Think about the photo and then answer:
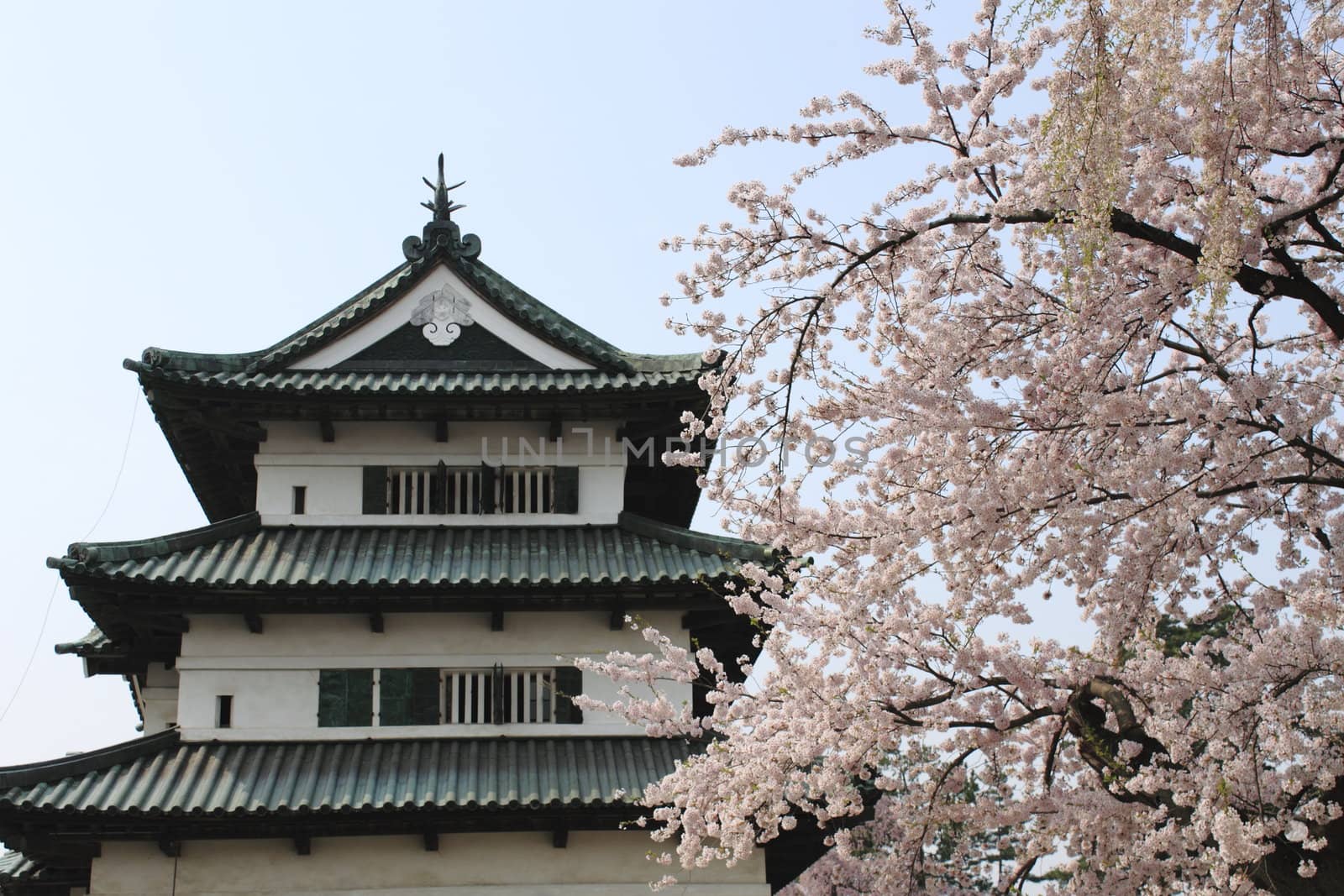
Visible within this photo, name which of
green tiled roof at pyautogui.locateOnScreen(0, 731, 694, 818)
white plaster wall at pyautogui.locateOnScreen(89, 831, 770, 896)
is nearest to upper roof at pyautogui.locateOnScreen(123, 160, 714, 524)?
green tiled roof at pyautogui.locateOnScreen(0, 731, 694, 818)

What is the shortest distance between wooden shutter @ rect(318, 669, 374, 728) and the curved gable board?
3.93 meters

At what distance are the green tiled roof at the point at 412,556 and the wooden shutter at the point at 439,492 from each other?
1.03 ft

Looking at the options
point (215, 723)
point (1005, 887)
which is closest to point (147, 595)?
point (215, 723)

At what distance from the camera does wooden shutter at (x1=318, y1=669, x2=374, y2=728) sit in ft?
50.2

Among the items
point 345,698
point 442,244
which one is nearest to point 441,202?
point 442,244

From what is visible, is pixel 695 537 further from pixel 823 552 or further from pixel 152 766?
pixel 152 766

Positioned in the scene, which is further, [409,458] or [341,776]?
[409,458]

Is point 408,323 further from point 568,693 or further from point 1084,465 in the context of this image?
point 1084,465

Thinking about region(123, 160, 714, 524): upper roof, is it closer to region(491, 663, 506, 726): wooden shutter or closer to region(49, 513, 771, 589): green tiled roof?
region(49, 513, 771, 589): green tiled roof

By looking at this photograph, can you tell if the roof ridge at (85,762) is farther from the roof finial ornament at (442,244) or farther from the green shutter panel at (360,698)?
the roof finial ornament at (442,244)

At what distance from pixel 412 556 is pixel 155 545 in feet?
9.53

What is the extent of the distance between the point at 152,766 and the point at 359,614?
2750mm

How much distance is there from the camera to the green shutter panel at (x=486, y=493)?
16828 mm

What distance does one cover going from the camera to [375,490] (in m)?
16.8
